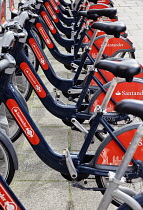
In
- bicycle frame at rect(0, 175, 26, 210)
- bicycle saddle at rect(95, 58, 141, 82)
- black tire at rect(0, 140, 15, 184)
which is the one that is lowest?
black tire at rect(0, 140, 15, 184)

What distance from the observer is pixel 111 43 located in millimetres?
4988

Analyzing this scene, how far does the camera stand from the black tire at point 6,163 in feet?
10.1

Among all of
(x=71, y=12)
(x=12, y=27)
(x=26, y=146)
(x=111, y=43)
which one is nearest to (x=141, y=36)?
(x=71, y=12)

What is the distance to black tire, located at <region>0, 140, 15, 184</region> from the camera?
3.08 m

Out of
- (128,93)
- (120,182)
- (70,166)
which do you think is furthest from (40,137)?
(120,182)

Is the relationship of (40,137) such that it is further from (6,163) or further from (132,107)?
(132,107)

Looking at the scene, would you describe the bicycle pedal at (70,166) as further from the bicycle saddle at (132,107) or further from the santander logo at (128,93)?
the bicycle saddle at (132,107)

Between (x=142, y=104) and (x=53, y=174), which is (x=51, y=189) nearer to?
(x=53, y=174)

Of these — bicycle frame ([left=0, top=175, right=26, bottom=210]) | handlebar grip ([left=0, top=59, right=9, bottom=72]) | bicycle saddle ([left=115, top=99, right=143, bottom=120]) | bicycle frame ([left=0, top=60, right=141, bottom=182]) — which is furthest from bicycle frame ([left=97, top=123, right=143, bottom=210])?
handlebar grip ([left=0, top=59, right=9, bottom=72])

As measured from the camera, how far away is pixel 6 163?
3160mm

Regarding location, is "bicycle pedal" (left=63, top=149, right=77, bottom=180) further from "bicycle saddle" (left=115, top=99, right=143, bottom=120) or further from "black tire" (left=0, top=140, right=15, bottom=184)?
"bicycle saddle" (left=115, top=99, right=143, bottom=120)

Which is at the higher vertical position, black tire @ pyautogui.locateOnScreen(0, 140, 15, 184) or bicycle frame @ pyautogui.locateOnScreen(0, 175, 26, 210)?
bicycle frame @ pyautogui.locateOnScreen(0, 175, 26, 210)

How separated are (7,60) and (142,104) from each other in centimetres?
106

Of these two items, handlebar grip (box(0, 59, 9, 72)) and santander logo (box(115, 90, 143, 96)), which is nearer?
handlebar grip (box(0, 59, 9, 72))
